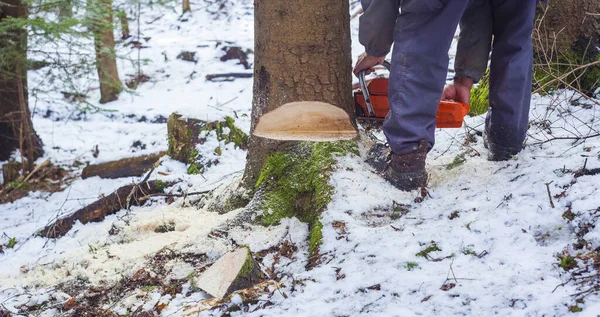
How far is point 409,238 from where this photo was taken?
2.04 m

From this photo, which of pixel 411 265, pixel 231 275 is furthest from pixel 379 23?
pixel 231 275

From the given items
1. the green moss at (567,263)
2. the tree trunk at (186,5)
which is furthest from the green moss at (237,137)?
the tree trunk at (186,5)

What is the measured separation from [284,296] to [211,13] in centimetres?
1494

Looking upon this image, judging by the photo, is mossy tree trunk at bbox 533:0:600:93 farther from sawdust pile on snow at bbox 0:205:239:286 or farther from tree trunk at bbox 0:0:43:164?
tree trunk at bbox 0:0:43:164

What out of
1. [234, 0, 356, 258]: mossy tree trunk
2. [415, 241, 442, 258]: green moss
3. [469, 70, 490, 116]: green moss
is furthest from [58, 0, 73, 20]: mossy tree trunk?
[415, 241, 442, 258]: green moss

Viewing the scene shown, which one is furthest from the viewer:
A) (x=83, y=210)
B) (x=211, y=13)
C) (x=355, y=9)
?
(x=211, y=13)

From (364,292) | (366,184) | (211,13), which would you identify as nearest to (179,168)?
(366,184)

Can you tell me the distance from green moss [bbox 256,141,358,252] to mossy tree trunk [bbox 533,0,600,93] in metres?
1.58

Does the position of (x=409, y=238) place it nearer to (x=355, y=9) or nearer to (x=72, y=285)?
(x=72, y=285)

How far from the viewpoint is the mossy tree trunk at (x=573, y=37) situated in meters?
3.29

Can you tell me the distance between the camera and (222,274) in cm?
210

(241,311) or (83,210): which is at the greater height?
(241,311)

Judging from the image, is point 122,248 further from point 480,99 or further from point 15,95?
point 15,95

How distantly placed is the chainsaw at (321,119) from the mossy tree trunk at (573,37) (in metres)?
0.88
